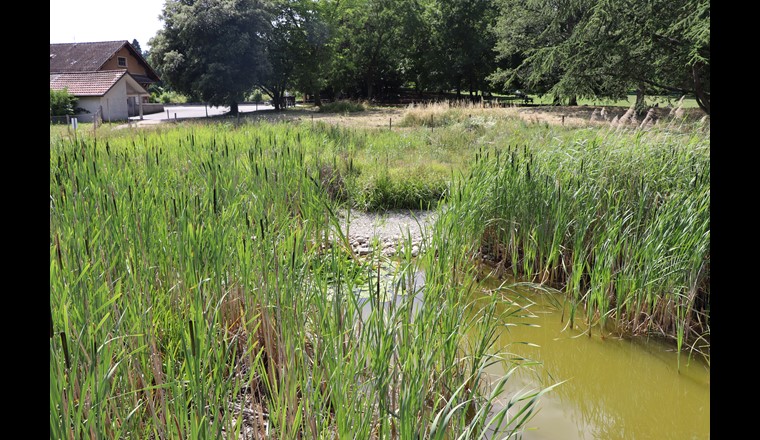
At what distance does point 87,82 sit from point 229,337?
30975mm

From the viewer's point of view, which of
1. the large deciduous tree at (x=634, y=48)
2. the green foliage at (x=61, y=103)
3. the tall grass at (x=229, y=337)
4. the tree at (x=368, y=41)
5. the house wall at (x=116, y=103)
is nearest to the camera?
the tall grass at (x=229, y=337)

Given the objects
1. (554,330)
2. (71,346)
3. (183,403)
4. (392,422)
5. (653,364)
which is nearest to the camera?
(183,403)

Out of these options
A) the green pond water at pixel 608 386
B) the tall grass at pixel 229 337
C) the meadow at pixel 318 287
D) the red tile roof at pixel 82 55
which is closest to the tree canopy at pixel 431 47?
the red tile roof at pixel 82 55

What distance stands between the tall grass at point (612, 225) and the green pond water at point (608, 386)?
20 centimetres

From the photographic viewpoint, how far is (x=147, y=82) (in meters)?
36.2

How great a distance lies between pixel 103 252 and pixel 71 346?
920 mm

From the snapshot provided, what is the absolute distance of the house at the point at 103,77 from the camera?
2793cm

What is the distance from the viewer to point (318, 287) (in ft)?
9.38

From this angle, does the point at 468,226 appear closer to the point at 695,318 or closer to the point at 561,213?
the point at 561,213

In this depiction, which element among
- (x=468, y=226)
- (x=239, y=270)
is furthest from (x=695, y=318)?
(x=239, y=270)

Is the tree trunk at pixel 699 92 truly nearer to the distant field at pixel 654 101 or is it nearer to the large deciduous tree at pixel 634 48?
the large deciduous tree at pixel 634 48

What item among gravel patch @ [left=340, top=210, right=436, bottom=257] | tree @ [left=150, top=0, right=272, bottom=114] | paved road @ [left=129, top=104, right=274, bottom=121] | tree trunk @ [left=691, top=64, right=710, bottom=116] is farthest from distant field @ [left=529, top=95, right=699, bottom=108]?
paved road @ [left=129, top=104, right=274, bottom=121]

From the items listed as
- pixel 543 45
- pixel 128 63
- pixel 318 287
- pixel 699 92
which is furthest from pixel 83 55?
pixel 318 287

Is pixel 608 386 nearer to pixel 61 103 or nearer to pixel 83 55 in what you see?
pixel 61 103
